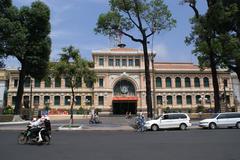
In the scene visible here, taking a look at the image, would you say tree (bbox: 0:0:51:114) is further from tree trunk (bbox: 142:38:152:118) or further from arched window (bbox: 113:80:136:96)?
arched window (bbox: 113:80:136:96)

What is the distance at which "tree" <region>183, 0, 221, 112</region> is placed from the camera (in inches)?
1138

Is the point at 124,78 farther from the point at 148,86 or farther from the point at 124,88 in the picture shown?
the point at 148,86

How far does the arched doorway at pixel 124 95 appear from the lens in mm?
65250

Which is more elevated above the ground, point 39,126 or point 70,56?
point 70,56

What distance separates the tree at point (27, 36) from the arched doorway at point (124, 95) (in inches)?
1179

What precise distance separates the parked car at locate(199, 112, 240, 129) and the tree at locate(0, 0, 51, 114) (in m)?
22.6

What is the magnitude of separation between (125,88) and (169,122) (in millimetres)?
41260

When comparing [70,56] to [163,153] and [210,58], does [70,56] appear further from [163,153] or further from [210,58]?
[163,153]

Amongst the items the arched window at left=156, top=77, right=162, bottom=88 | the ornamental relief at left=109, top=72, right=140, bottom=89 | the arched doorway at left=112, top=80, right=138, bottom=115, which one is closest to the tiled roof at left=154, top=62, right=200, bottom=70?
the arched window at left=156, top=77, right=162, bottom=88

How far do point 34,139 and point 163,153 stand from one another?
7.23 metres

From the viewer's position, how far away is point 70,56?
85.9 feet

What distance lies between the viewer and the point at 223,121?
25.3m

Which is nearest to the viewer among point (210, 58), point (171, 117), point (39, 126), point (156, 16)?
point (39, 126)

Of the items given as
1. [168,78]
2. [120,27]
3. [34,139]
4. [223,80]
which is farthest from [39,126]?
[223,80]
